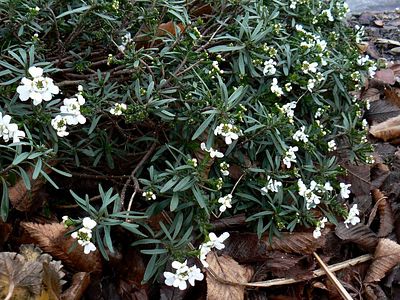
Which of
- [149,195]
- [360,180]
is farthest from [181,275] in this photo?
[360,180]

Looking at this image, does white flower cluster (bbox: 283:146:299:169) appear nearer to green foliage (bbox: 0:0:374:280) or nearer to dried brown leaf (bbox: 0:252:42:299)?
green foliage (bbox: 0:0:374:280)

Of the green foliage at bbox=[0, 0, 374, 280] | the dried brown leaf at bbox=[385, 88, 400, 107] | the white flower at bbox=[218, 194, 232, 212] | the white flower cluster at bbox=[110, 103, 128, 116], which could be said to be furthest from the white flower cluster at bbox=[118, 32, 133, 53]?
the dried brown leaf at bbox=[385, 88, 400, 107]

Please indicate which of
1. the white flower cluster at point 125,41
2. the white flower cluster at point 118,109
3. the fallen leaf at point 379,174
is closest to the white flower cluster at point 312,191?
the fallen leaf at point 379,174

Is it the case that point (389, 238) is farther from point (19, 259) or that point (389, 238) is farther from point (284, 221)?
point (19, 259)

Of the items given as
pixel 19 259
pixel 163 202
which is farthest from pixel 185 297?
pixel 19 259

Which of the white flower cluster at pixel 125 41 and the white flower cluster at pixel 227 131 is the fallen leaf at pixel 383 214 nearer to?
the white flower cluster at pixel 227 131
